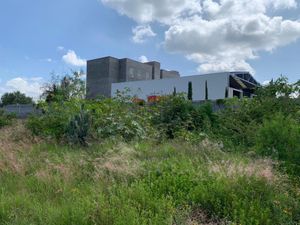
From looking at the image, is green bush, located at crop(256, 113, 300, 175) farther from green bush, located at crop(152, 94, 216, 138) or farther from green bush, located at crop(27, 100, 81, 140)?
green bush, located at crop(27, 100, 81, 140)

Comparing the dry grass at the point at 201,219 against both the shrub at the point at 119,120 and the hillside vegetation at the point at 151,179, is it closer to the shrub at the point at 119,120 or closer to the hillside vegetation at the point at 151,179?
the hillside vegetation at the point at 151,179

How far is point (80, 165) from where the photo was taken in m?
4.83

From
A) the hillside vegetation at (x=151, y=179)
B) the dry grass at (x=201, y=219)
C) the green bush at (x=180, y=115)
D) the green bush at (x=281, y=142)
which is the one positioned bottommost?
the dry grass at (x=201, y=219)

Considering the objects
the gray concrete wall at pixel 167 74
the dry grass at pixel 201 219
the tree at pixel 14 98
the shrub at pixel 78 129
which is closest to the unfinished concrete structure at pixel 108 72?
the gray concrete wall at pixel 167 74

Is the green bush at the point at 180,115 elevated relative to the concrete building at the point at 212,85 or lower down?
lower down

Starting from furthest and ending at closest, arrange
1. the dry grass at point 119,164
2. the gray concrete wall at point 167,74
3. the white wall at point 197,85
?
the gray concrete wall at point 167,74
the white wall at point 197,85
the dry grass at point 119,164

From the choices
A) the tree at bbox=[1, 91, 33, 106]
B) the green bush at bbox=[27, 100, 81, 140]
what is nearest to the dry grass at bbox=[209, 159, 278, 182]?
the green bush at bbox=[27, 100, 81, 140]

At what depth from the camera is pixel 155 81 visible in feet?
142

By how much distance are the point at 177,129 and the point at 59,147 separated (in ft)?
10.6

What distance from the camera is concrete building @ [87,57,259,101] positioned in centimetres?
3647

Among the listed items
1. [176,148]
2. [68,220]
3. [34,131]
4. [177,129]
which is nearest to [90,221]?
[68,220]

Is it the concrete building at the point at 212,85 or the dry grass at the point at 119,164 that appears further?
the concrete building at the point at 212,85

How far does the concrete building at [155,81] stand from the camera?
120 feet

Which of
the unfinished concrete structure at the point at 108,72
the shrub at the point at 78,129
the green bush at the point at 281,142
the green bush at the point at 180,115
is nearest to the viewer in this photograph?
the green bush at the point at 281,142
